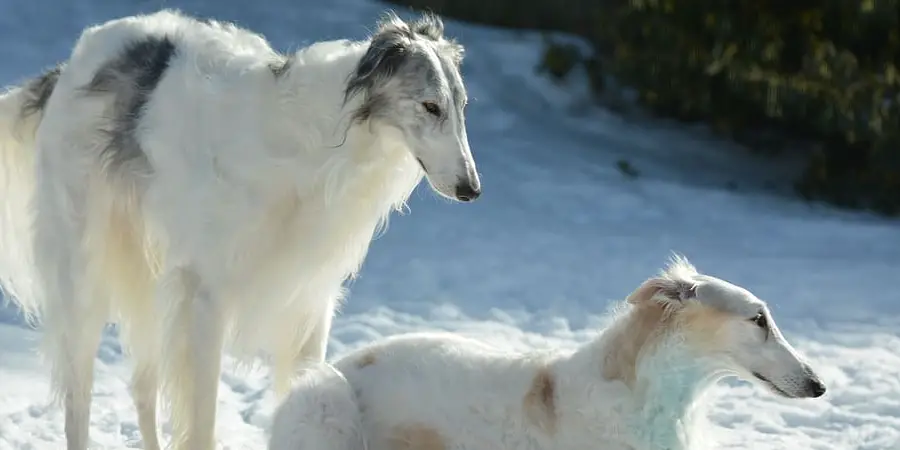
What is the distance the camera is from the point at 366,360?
3.64 metres

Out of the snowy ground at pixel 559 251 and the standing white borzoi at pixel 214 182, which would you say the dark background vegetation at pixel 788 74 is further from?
the standing white borzoi at pixel 214 182

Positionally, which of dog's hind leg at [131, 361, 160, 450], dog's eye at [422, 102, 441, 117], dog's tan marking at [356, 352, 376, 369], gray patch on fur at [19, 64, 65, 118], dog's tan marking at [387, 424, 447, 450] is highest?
dog's eye at [422, 102, 441, 117]

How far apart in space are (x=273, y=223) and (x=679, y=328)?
4.28 ft

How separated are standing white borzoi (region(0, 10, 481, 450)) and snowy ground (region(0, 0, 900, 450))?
635 mm

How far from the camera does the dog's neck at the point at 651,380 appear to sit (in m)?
3.28

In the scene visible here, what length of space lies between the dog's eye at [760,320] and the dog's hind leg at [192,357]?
5.38 feet

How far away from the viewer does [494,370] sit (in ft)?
11.5

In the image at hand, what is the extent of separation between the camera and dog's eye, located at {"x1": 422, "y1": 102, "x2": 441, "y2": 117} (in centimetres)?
345

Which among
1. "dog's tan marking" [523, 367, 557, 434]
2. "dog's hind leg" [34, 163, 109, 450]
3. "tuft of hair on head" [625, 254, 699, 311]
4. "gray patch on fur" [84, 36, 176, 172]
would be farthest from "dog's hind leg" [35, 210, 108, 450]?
"tuft of hair on head" [625, 254, 699, 311]

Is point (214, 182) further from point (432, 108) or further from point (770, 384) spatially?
point (770, 384)

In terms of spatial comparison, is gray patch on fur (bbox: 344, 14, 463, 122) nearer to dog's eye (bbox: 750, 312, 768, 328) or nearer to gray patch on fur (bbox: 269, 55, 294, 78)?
gray patch on fur (bbox: 269, 55, 294, 78)

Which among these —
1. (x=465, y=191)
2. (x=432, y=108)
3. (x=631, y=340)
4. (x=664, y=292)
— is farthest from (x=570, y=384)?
(x=432, y=108)

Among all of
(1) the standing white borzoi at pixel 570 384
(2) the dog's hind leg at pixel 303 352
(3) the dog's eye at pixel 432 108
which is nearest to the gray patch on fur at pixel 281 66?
(3) the dog's eye at pixel 432 108

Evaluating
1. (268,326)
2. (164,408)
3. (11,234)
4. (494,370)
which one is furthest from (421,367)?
(11,234)
